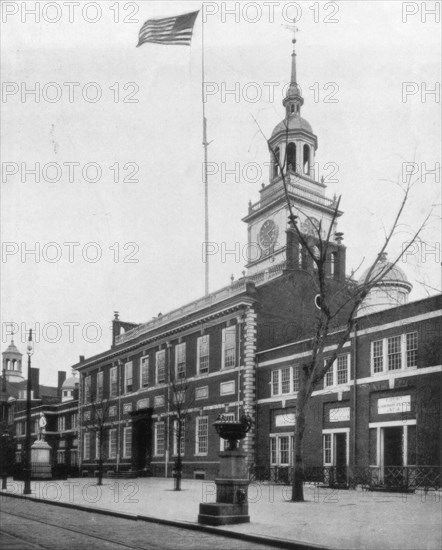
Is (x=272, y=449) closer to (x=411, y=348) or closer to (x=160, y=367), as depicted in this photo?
(x=411, y=348)

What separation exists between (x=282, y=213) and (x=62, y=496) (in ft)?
89.3

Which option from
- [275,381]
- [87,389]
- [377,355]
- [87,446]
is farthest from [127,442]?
[377,355]

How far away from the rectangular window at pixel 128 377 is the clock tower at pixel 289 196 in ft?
35.7

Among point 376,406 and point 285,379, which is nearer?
point 376,406

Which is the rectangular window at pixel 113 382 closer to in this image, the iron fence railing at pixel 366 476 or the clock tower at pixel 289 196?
the clock tower at pixel 289 196

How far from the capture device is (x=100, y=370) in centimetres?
5662

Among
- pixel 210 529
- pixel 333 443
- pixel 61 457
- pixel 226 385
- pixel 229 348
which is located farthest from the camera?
pixel 61 457

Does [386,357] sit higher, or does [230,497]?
[386,357]

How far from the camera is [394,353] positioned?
98.0 feet

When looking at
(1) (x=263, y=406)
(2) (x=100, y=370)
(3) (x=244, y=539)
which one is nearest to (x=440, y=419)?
(1) (x=263, y=406)

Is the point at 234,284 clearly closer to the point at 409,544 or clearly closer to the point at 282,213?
the point at 282,213

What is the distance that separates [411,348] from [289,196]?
2074 cm

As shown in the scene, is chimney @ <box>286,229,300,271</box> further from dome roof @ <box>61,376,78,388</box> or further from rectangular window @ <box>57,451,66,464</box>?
dome roof @ <box>61,376,78,388</box>

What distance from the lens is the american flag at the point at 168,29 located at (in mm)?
20547
